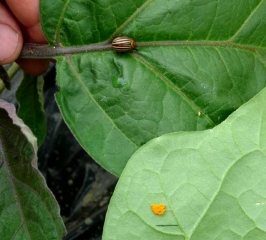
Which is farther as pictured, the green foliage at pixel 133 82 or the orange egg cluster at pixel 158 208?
the green foliage at pixel 133 82

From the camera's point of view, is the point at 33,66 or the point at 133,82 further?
the point at 33,66

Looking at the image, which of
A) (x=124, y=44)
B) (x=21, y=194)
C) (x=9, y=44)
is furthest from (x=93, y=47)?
(x=21, y=194)

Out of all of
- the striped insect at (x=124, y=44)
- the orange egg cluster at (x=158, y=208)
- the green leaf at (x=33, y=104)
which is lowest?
the green leaf at (x=33, y=104)

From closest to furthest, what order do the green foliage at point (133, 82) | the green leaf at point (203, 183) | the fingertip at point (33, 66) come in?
the green leaf at point (203, 183) < the green foliage at point (133, 82) < the fingertip at point (33, 66)

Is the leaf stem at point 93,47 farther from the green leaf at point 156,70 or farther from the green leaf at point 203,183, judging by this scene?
the green leaf at point 203,183

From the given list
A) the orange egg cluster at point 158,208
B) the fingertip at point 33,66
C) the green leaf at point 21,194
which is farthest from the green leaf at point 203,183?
the fingertip at point 33,66

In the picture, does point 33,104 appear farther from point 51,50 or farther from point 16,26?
point 51,50

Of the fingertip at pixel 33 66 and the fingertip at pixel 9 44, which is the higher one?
the fingertip at pixel 9 44

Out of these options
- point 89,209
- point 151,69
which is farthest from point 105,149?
point 89,209
